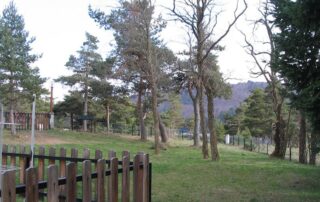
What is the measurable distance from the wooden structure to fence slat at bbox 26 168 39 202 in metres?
28.1

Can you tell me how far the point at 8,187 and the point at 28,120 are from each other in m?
31.0

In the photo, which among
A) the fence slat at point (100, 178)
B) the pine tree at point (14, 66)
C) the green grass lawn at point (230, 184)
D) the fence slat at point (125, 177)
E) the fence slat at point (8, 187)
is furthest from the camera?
the pine tree at point (14, 66)

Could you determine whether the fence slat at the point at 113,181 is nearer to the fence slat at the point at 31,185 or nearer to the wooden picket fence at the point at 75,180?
the wooden picket fence at the point at 75,180

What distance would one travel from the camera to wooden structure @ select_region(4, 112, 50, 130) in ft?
105

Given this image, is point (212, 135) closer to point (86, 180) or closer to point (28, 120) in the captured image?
point (86, 180)

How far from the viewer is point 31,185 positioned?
396 centimetres

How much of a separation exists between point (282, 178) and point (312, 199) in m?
3.64

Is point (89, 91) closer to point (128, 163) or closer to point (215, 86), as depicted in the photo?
point (215, 86)

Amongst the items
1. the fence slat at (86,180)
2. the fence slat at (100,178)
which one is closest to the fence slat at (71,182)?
the fence slat at (86,180)

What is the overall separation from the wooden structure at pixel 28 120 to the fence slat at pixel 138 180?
2646 cm

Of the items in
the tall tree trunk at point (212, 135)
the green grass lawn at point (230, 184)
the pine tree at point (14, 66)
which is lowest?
the green grass lawn at point (230, 184)

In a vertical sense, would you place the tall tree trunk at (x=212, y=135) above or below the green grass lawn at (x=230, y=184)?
above

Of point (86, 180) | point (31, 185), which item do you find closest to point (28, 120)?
point (86, 180)

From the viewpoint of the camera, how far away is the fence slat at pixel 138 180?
19.5 ft
